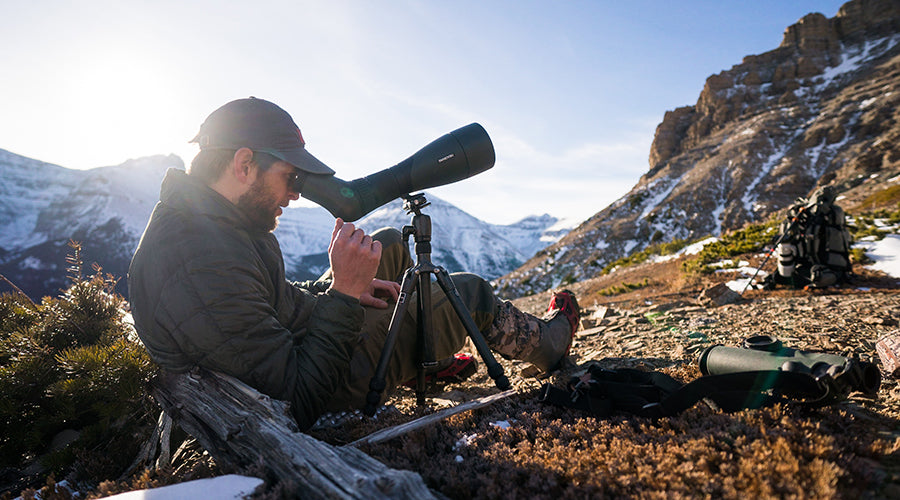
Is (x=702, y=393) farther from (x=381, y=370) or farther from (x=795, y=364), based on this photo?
(x=381, y=370)

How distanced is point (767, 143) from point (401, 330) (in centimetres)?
9144

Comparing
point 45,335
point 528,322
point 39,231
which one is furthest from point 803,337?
point 39,231

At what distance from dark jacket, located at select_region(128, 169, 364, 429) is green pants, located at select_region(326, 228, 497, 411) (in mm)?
397

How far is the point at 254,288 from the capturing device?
224cm

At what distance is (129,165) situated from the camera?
117 m

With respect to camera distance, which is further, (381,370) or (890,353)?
(890,353)

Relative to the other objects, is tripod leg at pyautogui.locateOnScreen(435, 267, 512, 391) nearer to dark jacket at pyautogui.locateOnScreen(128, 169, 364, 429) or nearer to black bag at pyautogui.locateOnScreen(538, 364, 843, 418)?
black bag at pyautogui.locateOnScreen(538, 364, 843, 418)

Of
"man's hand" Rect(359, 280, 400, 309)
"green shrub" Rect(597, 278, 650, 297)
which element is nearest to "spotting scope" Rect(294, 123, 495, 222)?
"man's hand" Rect(359, 280, 400, 309)

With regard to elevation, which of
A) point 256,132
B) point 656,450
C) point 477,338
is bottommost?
point 656,450

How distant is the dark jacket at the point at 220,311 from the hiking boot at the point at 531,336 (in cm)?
145

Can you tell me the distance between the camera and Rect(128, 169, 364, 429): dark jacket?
81.1 inches

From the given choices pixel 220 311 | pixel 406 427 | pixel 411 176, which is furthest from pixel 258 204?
pixel 406 427

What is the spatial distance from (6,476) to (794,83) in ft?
394

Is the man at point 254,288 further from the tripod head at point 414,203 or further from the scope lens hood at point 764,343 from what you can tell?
the scope lens hood at point 764,343
